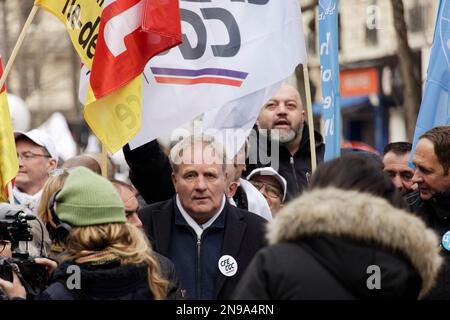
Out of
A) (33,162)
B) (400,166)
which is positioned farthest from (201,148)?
(33,162)

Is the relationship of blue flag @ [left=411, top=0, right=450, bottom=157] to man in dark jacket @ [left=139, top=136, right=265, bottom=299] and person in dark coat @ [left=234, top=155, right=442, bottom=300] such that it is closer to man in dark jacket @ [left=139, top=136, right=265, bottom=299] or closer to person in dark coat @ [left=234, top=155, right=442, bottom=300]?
man in dark jacket @ [left=139, top=136, right=265, bottom=299]

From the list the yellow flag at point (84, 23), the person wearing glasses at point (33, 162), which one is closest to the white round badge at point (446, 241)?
the yellow flag at point (84, 23)

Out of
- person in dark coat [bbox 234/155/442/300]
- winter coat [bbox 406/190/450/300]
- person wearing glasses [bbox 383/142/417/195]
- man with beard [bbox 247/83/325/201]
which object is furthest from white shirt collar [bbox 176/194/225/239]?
person wearing glasses [bbox 383/142/417/195]

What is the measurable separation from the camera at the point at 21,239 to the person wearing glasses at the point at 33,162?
3.07m

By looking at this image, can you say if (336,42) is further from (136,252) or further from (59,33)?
(59,33)

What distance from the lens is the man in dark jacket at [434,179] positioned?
6.40 meters

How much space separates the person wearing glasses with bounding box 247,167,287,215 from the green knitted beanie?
2.63 meters

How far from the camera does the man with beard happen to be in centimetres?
801

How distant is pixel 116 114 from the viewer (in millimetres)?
7227

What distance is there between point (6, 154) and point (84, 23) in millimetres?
979

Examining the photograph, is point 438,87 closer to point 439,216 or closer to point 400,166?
point 400,166
